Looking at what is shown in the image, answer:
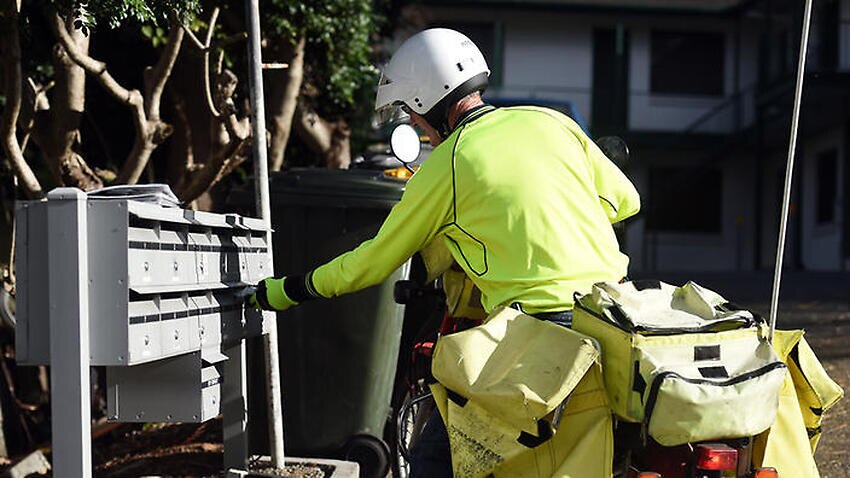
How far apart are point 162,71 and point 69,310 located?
317cm

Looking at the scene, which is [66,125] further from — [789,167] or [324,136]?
[789,167]

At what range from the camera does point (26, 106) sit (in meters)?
6.27

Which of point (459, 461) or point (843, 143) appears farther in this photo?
point (843, 143)

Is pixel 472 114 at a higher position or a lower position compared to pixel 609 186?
higher

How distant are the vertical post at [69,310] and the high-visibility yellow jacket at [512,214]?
2.77ft

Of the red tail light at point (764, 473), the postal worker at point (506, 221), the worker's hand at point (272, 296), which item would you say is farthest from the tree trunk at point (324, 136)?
the red tail light at point (764, 473)

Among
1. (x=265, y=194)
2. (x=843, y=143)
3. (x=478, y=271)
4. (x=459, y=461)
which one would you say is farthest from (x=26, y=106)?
(x=843, y=143)

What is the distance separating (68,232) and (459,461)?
1207 millimetres

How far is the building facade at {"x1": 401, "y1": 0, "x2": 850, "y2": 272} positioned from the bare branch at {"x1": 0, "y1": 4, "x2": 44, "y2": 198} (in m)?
19.3

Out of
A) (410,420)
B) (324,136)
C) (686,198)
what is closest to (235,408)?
(410,420)

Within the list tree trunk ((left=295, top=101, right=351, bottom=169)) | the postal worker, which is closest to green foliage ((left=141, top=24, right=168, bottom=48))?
tree trunk ((left=295, top=101, right=351, bottom=169))

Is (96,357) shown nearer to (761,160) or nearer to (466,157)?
(466,157)

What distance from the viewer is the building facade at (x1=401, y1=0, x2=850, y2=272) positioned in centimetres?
2556

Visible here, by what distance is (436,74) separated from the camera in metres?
3.84
